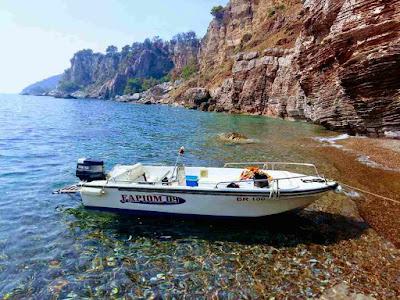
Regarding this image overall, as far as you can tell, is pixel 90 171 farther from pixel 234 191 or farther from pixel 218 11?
pixel 218 11

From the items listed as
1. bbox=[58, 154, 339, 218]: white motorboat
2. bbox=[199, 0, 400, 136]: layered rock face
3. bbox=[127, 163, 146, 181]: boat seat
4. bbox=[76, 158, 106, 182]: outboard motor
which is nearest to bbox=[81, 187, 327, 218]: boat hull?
bbox=[58, 154, 339, 218]: white motorboat

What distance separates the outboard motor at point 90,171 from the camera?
1327 cm

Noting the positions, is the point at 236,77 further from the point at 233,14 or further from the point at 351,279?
the point at 351,279

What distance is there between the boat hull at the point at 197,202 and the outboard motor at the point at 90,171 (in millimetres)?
1181

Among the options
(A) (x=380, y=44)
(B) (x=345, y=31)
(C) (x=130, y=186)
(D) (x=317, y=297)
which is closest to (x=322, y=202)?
(D) (x=317, y=297)

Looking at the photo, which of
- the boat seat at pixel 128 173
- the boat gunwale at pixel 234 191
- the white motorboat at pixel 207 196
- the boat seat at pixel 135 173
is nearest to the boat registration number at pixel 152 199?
the white motorboat at pixel 207 196

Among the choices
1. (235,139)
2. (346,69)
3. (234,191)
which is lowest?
(235,139)

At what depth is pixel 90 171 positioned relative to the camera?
1334 cm

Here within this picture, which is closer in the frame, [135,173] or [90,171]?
[90,171]

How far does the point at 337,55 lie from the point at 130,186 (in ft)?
80.0

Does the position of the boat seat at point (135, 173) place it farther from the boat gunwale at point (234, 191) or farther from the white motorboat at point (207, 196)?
the boat gunwale at point (234, 191)

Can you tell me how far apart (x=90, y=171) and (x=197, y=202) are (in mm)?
4662

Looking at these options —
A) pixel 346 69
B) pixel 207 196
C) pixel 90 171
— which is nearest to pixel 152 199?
pixel 207 196

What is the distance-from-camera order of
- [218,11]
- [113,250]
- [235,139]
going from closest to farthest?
[113,250]
[235,139]
[218,11]
